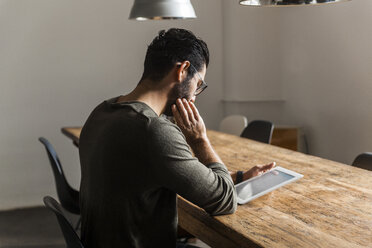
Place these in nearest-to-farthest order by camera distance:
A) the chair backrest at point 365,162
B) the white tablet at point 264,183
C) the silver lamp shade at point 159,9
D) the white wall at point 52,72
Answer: the white tablet at point 264,183, the chair backrest at point 365,162, the silver lamp shade at point 159,9, the white wall at point 52,72

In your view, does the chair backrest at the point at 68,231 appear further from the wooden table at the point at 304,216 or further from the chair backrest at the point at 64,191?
the chair backrest at the point at 64,191

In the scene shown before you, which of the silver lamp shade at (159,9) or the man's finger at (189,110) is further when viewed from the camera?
the silver lamp shade at (159,9)

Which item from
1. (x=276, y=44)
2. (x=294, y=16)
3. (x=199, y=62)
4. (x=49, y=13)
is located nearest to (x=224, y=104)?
(x=276, y=44)

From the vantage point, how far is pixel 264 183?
87.9 inches

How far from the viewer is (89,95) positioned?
208 inches

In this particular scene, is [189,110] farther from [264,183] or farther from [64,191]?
[64,191]

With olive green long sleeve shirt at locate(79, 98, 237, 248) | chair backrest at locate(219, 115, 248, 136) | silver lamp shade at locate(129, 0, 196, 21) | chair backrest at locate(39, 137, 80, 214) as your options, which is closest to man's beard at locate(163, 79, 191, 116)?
olive green long sleeve shirt at locate(79, 98, 237, 248)

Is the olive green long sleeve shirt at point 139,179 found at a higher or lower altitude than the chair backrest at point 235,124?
higher

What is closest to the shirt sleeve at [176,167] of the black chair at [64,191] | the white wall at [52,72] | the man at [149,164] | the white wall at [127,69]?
the man at [149,164]

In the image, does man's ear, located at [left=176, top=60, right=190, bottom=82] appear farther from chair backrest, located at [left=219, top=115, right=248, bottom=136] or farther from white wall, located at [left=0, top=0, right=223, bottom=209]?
white wall, located at [left=0, top=0, right=223, bottom=209]

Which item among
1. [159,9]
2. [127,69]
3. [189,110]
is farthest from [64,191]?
[127,69]

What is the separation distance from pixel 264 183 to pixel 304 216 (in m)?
0.43

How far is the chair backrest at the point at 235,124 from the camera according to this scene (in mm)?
4630

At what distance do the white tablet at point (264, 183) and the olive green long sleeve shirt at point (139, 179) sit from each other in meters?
0.35
